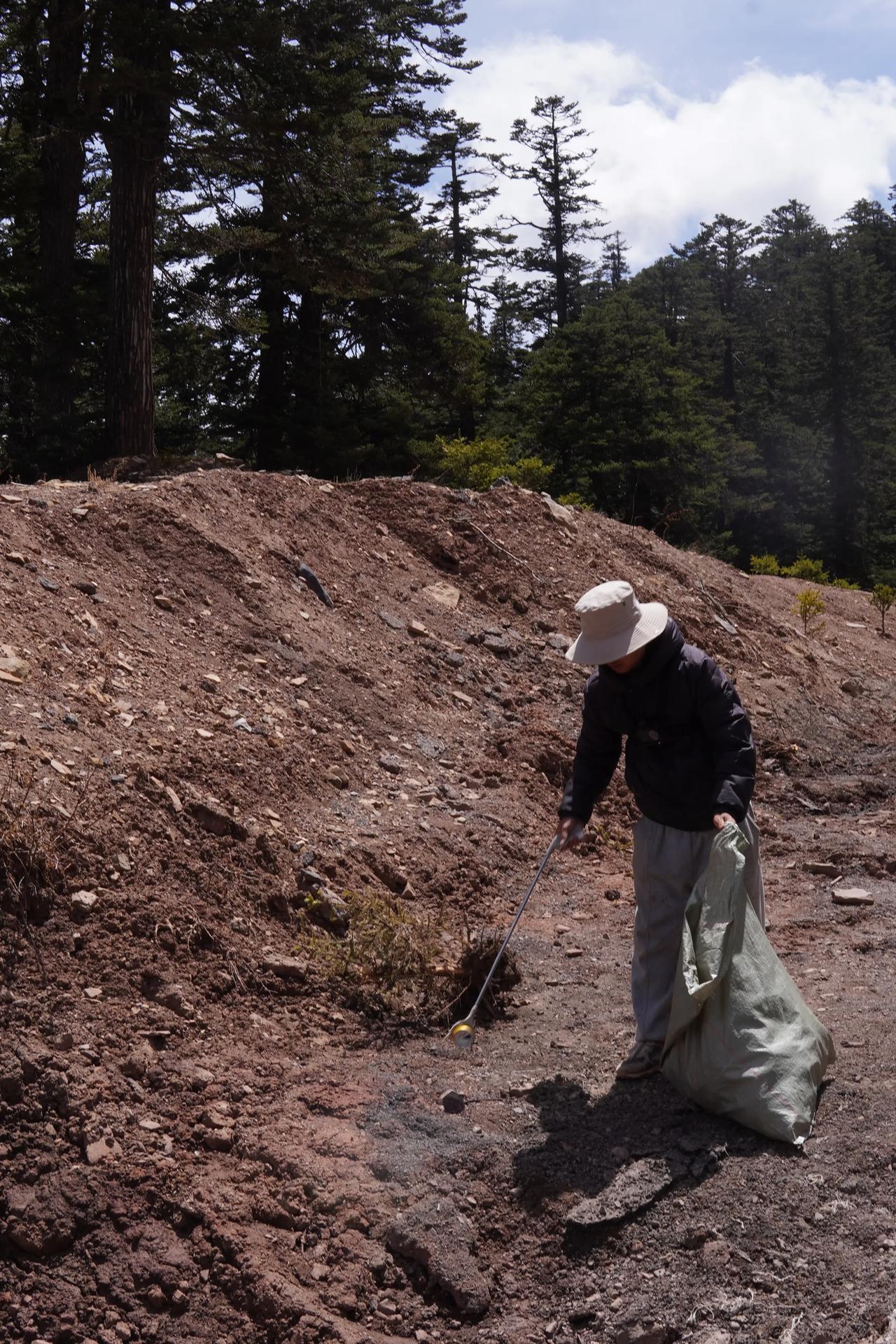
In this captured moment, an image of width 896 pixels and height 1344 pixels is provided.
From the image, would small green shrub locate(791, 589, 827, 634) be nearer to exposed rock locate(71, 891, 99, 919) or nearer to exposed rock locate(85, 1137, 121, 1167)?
exposed rock locate(71, 891, 99, 919)

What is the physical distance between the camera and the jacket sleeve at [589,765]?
3891mm

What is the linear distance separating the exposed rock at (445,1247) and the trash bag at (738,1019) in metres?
0.79

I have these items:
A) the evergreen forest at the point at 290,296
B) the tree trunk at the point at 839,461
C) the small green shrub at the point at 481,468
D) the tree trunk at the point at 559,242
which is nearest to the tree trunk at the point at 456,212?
the evergreen forest at the point at 290,296

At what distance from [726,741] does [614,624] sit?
49 centimetres

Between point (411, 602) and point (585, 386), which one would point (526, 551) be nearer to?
point (411, 602)

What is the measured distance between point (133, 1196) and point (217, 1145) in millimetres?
302

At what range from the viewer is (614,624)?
3654 millimetres

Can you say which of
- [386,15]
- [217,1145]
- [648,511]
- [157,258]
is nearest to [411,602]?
[217,1145]

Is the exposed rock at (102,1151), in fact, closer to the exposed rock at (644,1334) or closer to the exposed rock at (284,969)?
the exposed rock at (284,969)

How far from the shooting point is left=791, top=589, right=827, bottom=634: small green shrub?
1169 centimetres

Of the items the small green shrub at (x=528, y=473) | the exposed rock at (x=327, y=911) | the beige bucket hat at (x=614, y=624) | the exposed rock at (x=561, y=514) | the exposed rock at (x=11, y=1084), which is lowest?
the exposed rock at (x=11, y=1084)

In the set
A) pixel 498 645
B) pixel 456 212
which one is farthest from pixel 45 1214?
pixel 456 212

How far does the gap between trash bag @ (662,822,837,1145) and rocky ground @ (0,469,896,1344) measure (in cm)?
12

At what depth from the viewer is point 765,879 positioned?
6359mm
